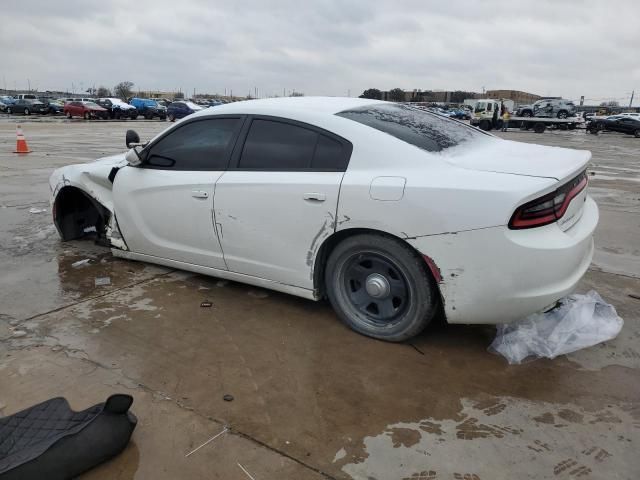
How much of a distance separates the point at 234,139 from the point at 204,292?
4.09 ft

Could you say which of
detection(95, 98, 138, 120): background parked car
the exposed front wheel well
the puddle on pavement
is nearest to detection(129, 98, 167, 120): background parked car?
detection(95, 98, 138, 120): background parked car

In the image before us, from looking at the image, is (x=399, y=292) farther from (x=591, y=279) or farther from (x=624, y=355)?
(x=591, y=279)

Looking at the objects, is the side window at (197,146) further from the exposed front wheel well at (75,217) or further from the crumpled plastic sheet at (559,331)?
the crumpled plastic sheet at (559,331)

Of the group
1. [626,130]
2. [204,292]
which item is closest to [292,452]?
[204,292]

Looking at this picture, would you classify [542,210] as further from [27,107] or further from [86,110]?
[27,107]

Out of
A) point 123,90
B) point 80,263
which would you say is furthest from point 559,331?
point 123,90

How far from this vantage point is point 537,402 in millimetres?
2662

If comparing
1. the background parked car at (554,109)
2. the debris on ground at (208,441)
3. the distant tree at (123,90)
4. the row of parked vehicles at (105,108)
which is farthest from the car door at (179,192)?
the distant tree at (123,90)

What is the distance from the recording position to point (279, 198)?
3359mm

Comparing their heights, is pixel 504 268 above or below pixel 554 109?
below

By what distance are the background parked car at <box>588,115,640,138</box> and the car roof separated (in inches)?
1429

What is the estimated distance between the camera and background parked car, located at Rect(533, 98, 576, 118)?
4038 cm

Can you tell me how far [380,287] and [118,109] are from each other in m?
41.8

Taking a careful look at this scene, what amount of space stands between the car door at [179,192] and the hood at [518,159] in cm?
165
